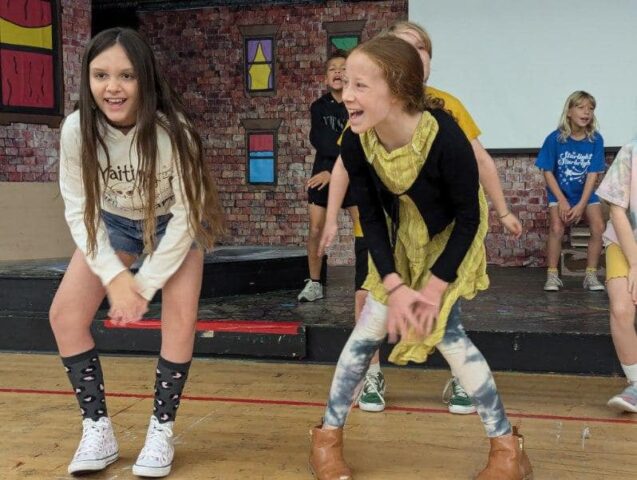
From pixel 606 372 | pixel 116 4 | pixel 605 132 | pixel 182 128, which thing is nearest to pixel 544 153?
pixel 605 132

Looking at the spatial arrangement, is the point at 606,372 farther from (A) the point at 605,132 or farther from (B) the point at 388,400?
(A) the point at 605,132

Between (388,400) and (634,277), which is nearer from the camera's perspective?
(634,277)

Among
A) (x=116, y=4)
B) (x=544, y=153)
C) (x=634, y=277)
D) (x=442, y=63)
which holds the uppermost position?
(x=116, y=4)

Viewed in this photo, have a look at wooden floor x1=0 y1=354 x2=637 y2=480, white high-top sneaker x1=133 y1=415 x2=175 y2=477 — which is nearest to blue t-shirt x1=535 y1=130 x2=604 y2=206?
wooden floor x1=0 y1=354 x2=637 y2=480

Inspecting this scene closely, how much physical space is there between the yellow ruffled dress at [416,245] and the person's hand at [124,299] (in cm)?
58

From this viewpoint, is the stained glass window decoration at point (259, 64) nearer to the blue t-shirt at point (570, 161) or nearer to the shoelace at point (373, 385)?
the blue t-shirt at point (570, 161)

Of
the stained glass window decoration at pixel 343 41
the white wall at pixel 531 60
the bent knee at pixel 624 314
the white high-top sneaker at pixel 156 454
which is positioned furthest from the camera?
the stained glass window decoration at pixel 343 41

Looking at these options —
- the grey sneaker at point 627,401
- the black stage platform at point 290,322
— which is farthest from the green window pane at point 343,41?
the grey sneaker at point 627,401

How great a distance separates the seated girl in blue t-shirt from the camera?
193 inches

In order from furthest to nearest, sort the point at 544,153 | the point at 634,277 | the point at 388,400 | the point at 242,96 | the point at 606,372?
1. the point at 242,96
2. the point at 544,153
3. the point at 606,372
4. the point at 388,400
5. the point at 634,277

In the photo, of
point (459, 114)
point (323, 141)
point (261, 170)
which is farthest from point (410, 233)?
point (261, 170)

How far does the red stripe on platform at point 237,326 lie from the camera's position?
11.6 ft

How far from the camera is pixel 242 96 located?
270 inches

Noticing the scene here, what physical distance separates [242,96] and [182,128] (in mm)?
4858
